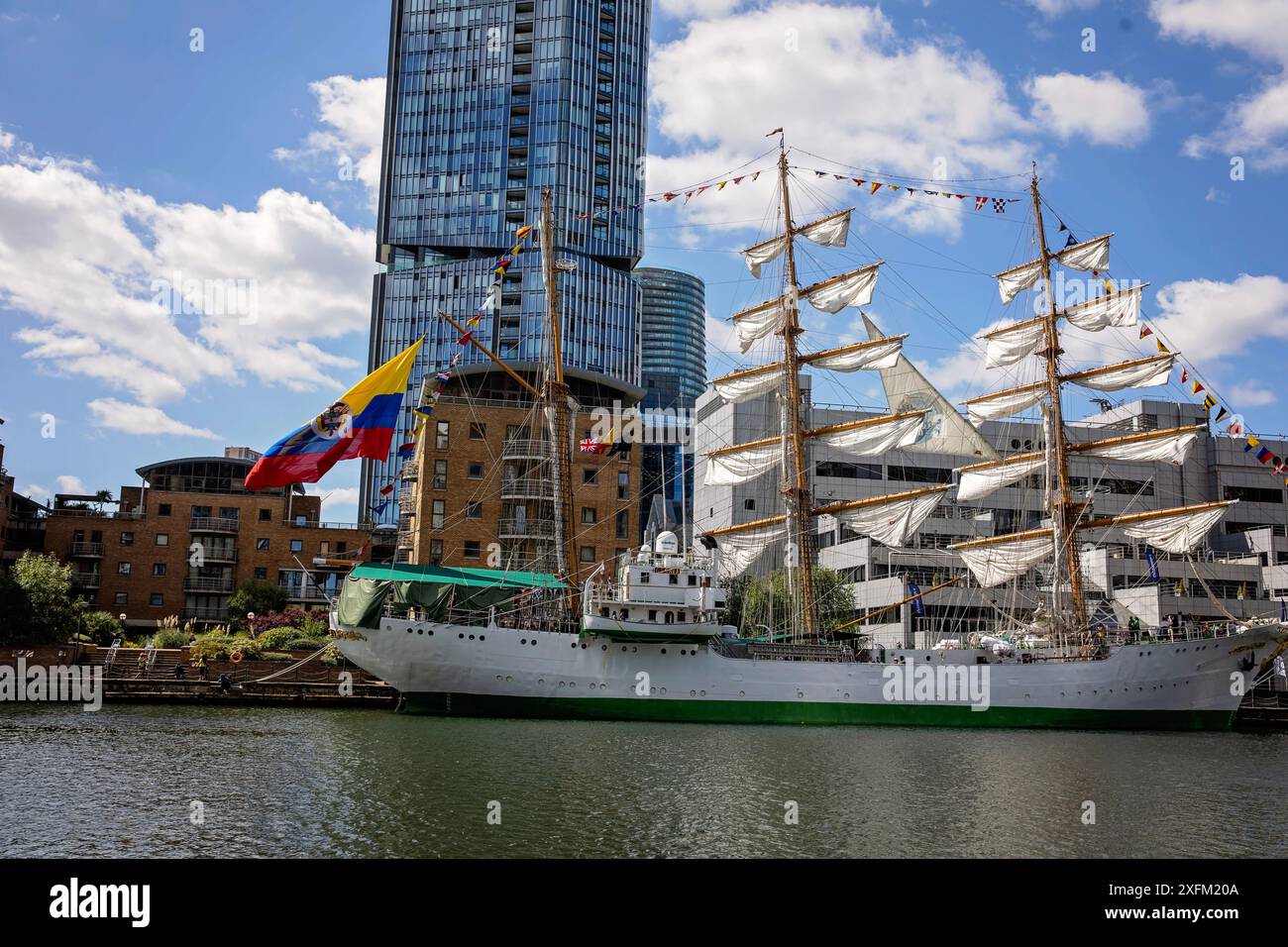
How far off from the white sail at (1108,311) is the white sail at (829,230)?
13787 mm

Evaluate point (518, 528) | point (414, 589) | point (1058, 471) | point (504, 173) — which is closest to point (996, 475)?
point (1058, 471)

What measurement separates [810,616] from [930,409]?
1577 centimetres

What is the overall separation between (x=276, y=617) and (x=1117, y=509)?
6205cm

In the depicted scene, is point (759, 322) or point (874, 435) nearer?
point (874, 435)

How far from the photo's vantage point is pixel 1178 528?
5312 cm

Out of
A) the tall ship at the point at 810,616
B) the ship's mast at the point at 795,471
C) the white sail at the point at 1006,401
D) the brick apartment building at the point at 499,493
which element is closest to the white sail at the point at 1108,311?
the tall ship at the point at 810,616

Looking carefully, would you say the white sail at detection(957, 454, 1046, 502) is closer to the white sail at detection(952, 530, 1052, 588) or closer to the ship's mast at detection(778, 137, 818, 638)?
the white sail at detection(952, 530, 1052, 588)

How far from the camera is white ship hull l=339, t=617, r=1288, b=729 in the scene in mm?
42000

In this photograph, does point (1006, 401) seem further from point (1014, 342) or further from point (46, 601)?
point (46, 601)

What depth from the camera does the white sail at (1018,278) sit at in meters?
61.0

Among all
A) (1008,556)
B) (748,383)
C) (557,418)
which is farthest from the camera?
(748,383)

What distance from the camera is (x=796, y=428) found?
55.7m
